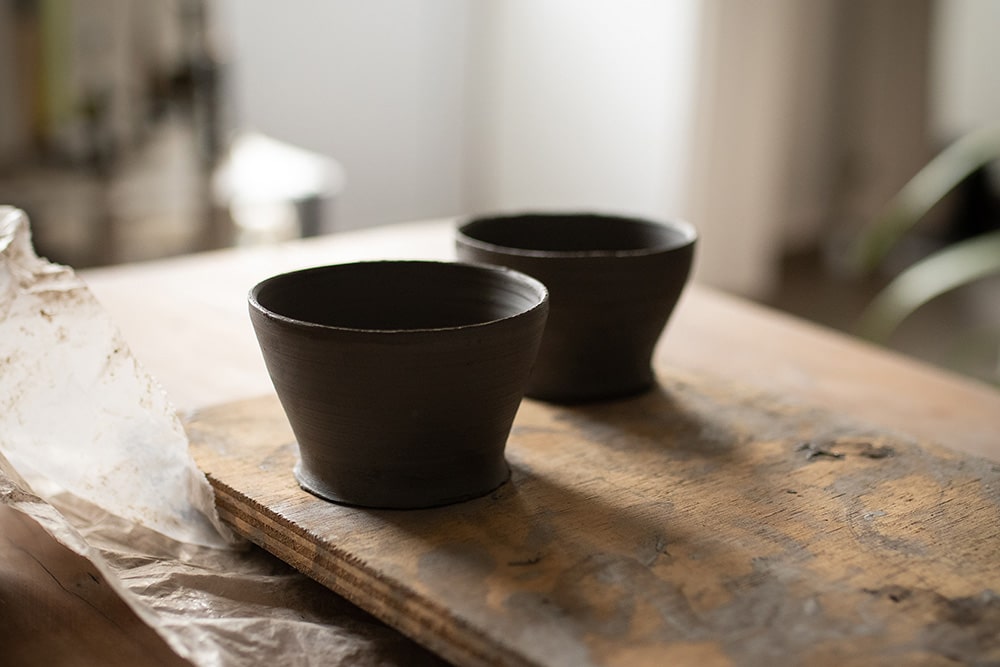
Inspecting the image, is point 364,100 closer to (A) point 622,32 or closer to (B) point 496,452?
(A) point 622,32

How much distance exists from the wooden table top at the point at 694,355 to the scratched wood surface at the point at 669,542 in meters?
0.09

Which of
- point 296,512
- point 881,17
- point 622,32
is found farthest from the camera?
point 881,17

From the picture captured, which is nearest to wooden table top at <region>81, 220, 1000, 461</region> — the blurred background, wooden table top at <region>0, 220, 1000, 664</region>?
wooden table top at <region>0, 220, 1000, 664</region>

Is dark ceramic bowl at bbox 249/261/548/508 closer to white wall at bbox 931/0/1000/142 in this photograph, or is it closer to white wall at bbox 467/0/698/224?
white wall at bbox 467/0/698/224

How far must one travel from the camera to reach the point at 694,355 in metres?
0.95

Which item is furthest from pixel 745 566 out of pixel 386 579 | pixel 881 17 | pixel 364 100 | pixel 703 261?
pixel 881 17

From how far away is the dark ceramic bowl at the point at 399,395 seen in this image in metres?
0.53

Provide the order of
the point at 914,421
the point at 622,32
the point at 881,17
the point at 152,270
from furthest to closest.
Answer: the point at 881,17 < the point at 622,32 < the point at 152,270 < the point at 914,421

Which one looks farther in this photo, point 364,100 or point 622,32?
point 364,100

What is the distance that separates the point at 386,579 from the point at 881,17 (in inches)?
127

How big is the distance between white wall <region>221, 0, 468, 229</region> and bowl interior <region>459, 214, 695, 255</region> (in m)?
2.17

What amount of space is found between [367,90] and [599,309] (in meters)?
2.52

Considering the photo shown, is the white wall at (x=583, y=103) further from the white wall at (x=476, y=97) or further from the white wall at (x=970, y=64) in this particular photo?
the white wall at (x=970, y=64)

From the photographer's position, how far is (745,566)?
51 cm
